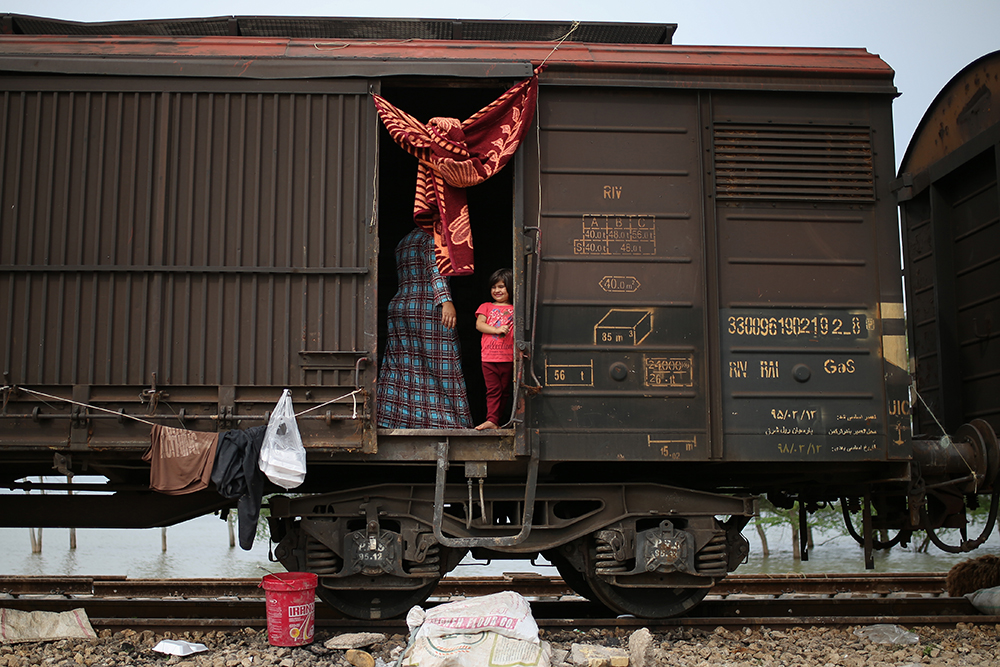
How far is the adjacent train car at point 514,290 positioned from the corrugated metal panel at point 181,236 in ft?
0.06

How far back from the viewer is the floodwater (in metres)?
13.3

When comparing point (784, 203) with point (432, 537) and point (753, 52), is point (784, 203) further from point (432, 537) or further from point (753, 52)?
point (432, 537)

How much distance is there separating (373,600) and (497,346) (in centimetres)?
200

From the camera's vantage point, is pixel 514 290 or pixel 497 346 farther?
pixel 497 346

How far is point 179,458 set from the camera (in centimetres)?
449

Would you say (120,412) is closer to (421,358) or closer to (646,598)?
(421,358)

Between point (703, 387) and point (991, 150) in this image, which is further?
point (991, 150)

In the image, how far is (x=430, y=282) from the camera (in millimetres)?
5504

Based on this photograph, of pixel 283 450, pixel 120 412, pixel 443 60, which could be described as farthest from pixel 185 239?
pixel 443 60

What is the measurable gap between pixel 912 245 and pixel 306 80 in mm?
5752

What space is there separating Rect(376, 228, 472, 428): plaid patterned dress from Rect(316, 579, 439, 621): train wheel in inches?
46.9

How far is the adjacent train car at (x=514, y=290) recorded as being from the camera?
4.72 m

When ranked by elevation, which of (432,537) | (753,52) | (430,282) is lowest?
(432,537)

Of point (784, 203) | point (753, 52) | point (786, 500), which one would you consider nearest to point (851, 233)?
point (784, 203)
